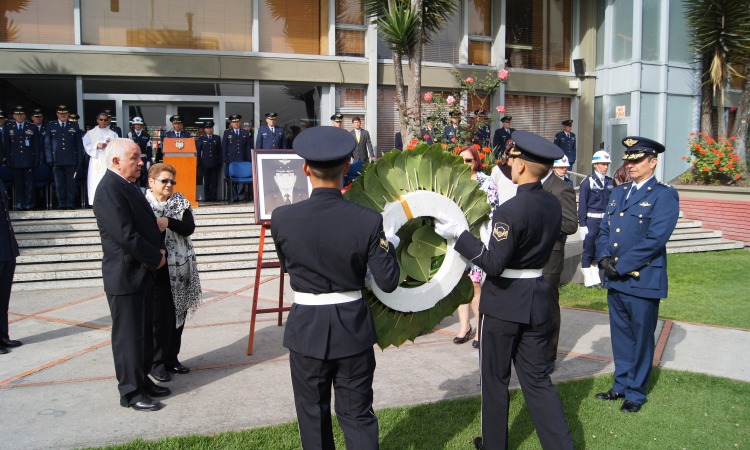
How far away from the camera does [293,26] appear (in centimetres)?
1245

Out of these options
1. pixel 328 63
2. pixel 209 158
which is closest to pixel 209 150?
pixel 209 158

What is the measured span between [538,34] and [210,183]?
34.2ft

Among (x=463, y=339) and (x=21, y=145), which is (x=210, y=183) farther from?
(x=463, y=339)

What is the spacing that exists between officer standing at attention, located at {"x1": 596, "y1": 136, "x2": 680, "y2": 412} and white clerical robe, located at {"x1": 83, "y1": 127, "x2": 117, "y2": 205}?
9145 mm

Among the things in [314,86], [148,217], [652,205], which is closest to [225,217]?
[314,86]

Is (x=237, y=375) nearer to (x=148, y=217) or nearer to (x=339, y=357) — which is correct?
(x=148, y=217)

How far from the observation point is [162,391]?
386cm

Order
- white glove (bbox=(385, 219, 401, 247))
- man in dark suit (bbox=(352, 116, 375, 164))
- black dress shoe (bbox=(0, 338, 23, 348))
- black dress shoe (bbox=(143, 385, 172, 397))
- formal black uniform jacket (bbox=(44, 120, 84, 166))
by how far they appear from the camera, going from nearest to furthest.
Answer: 1. white glove (bbox=(385, 219, 401, 247))
2. black dress shoe (bbox=(143, 385, 172, 397))
3. black dress shoe (bbox=(0, 338, 23, 348))
4. formal black uniform jacket (bbox=(44, 120, 84, 166))
5. man in dark suit (bbox=(352, 116, 375, 164))

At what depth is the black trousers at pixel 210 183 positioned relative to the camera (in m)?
11.5

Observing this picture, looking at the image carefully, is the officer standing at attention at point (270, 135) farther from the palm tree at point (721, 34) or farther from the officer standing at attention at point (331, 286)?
the palm tree at point (721, 34)

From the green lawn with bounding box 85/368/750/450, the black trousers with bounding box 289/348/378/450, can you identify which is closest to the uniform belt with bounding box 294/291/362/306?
the black trousers with bounding box 289/348/378/450

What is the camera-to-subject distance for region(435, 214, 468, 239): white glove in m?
2.81

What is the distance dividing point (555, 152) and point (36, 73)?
37.9 ft

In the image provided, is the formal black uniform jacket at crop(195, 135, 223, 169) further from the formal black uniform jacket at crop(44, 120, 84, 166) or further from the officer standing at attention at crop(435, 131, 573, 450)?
the officer standing at attention at crop(435, 131, 573, 450)
